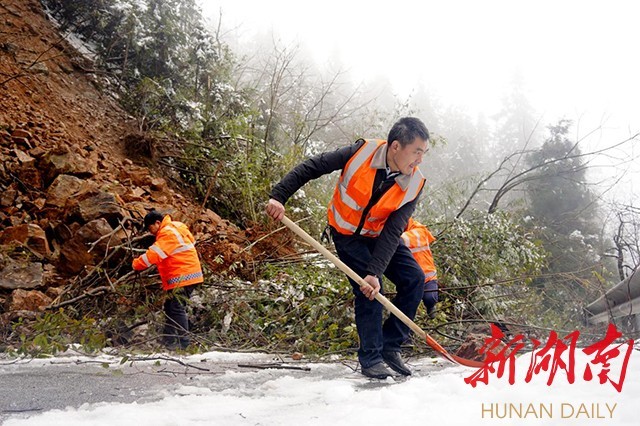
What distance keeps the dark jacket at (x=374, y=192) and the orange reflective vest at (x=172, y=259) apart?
2.49 m

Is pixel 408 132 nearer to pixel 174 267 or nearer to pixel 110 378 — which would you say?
pixel 110 378

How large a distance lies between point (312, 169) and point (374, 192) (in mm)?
457

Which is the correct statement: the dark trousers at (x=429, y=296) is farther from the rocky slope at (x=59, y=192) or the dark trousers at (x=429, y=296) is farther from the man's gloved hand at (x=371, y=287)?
the rocky slope at (x=59, y=192)

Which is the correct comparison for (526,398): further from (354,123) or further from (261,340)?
(354,123)

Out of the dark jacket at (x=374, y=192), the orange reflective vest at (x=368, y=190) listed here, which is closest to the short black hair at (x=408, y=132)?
the orange reflective vest at (x=368, y=190)

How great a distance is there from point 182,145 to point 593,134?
23.5 feet

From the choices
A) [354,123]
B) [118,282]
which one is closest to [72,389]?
[118,282]

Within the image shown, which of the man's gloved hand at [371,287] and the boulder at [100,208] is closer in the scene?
the man's gloved hand at [371,287]

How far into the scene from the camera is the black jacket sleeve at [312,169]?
330cm

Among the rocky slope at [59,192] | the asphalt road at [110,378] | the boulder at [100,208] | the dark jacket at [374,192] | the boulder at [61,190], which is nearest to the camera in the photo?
the asphalt road at [110,378]

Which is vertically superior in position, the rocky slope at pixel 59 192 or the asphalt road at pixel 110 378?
the rocky slope at pixel 59 192

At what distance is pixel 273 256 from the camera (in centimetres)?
693

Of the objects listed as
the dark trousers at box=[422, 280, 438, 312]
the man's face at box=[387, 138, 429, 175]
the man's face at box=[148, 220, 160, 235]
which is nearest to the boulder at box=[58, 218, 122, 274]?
the man's face at box=[148, 220, 160, 235]

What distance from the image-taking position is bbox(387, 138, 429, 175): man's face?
10.2ft
